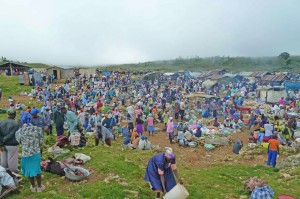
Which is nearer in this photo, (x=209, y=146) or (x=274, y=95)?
(x=209, y=146)

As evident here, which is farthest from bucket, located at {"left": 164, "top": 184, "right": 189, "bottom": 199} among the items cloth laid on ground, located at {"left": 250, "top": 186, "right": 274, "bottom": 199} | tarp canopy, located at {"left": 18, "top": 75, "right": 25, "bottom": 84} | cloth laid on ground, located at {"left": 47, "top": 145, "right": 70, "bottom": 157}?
tarp canopy, located at {"left": 18, "top": 75, "right": 25, "bottom": 84}

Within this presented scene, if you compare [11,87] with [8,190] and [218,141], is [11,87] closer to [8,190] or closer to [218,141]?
[218,141]

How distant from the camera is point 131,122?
18.7 m

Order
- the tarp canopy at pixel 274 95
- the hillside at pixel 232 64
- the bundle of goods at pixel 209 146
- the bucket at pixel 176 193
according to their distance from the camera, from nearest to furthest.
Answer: the bucket at pixel 176 193, the bundle of goods at pixel 209 146, the tarp canopy at pixel 274 95, the hillside at pixel 232 64

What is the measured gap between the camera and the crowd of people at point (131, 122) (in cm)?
687

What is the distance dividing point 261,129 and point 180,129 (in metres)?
4.50

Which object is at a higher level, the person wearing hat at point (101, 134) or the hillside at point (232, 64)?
the hillside at point (232, 64)

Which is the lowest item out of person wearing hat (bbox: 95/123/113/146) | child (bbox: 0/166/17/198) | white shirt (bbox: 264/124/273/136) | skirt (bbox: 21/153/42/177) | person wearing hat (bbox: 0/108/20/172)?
white shirt (bbox: 264/124/273/136)

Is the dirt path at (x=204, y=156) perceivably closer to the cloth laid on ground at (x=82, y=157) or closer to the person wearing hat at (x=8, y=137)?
the cloth laid on ground at (x=82, y=157)

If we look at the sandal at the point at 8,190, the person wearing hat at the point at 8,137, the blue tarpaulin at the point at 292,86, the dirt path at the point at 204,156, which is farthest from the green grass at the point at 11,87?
the blue tarpaulin at the point at 292,86

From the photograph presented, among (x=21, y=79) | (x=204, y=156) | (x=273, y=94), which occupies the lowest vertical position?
(x=204, y=156)

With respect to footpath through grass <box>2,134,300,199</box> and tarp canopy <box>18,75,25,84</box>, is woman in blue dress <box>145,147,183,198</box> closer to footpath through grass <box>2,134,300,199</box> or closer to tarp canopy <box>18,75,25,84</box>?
footpath through grass <box>2,134,300,199</box>

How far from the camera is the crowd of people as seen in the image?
6.87 metres

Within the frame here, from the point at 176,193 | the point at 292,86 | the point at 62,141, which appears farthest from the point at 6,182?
the point at 292,86
